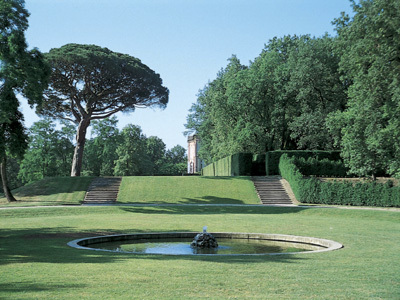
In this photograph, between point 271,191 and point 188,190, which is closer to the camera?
point 271,191

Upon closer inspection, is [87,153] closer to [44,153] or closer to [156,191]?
[44,153]

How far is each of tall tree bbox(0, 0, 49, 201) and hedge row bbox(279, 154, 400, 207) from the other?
21109 mm

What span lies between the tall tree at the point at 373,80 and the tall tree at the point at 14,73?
20.3 meters

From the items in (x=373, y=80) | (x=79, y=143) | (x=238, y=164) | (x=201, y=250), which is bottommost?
(x=201, y=250)

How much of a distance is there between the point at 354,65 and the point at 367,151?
6.13 m

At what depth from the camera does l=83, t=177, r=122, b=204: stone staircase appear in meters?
35.4

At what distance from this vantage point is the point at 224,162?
2034 inches

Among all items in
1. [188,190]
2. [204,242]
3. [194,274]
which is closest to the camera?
[194,274]

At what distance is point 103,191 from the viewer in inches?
1494

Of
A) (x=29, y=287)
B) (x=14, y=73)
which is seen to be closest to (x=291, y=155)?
(x=14, y=73)

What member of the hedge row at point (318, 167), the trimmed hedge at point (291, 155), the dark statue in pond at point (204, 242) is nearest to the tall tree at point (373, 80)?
the hedge row at point (318, 167)

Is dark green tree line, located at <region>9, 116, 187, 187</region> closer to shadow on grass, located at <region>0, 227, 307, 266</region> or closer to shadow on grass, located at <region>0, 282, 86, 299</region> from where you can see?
shadow on grass, located at <region>0, 227, 307, 266</region>

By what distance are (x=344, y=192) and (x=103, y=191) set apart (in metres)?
20.4

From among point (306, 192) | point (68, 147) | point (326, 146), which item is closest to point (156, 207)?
point (306, 192)
